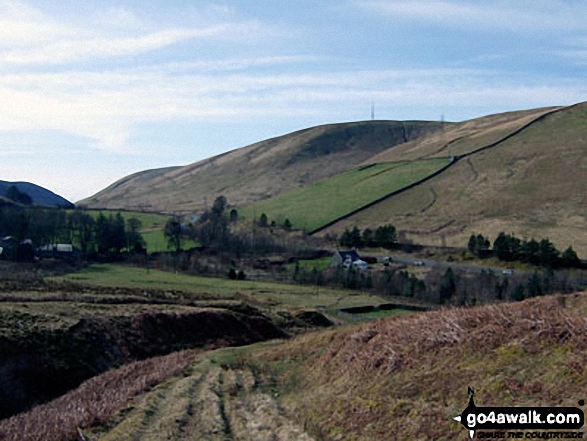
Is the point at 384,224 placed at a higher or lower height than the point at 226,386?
higher

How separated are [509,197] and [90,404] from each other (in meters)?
118

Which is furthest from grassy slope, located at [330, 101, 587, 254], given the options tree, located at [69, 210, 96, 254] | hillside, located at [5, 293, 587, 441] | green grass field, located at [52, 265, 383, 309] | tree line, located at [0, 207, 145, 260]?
hillside, located at [5, 293, 587, 441]

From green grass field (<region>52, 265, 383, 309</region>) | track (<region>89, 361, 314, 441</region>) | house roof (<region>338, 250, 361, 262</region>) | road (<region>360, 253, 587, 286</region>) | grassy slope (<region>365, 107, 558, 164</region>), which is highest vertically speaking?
grassy slope (<region>365, 107, 558, 164</region>)

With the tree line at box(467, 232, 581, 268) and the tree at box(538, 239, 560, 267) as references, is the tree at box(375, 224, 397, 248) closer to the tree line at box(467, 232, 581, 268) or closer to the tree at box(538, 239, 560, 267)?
the tree line at box(467, 232, 581, 268)

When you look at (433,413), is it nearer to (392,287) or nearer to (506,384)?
(506,384)

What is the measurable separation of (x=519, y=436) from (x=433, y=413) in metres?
2.34

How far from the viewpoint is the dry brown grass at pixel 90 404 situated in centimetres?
1620

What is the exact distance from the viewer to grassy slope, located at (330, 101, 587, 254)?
109 m

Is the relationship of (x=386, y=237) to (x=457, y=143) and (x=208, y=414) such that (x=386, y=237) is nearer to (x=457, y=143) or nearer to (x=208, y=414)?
(x=457, y=143)

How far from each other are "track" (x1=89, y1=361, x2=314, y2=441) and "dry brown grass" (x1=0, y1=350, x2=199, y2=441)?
2.01 ft

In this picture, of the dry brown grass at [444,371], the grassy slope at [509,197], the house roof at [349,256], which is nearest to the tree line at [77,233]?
the house roof at [349,256]

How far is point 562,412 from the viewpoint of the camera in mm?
11344

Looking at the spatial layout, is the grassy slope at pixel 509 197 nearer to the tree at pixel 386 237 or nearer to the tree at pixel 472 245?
the tree at pixel 386 237

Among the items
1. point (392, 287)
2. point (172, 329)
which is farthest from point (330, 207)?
point (172, 329)
